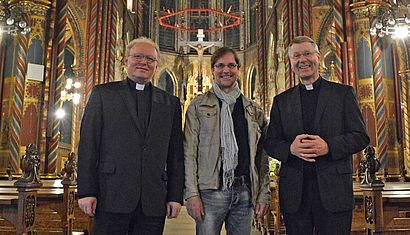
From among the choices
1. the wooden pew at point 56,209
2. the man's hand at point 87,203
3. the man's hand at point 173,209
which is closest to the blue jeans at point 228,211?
the man's hand at point 173,209

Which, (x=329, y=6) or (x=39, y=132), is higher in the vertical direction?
(x=329, y=6)

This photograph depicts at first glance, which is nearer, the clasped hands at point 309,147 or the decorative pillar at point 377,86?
the clasped hands at point 309,147

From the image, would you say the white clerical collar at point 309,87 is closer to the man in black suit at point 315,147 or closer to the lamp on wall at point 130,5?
the man in black suit at point 315,147

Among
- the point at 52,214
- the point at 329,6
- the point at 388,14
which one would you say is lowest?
the point at 52,214

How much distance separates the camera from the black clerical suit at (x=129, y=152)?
271cm

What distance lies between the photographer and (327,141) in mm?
2703

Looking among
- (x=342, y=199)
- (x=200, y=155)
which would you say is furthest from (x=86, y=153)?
(x=342, y=199)

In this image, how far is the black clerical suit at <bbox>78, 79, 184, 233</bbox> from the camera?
8.88 feet

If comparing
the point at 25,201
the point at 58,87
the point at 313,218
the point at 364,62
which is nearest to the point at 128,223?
the point at 313,218

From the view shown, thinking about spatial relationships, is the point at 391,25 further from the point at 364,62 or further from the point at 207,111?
the point at 207,111

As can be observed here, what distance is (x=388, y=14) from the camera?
8938 millimetres

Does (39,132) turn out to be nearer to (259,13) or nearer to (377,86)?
(377,86)

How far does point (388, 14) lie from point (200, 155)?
7.54m

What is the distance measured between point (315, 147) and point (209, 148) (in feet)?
2.49
